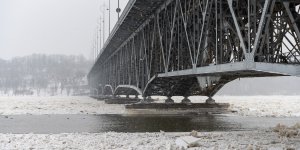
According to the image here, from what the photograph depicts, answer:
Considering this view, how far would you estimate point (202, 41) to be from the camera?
21719 millimetres

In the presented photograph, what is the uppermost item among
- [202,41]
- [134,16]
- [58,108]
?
[134,16]

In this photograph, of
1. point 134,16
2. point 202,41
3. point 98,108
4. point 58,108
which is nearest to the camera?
point 202,41


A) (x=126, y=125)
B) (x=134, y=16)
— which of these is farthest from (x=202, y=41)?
(x=134, y=16)

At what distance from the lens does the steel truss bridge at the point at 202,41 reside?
50.6ft

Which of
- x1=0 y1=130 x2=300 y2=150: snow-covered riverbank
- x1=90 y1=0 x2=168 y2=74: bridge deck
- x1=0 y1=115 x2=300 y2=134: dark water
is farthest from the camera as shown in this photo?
x1=90 y1=0 x2=168 y2=74: bridge deck

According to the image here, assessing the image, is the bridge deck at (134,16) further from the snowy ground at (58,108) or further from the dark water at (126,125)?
the dark water at (126,125)

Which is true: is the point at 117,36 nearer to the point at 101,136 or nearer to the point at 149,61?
the point at 149,61

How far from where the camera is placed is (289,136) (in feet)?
57.7

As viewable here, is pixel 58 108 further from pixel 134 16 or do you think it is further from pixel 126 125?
pixel 126 125

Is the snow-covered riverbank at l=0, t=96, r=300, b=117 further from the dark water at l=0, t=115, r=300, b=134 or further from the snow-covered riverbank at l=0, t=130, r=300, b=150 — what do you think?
the snow-covered riverbank at l=0, t=130, r=300, b=150

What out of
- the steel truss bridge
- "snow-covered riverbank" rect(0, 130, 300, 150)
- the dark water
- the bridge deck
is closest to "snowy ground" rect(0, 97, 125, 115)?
the steel truss bridge

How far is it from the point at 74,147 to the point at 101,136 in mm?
3621

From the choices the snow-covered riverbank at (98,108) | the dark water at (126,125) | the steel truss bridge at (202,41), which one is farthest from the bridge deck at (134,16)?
the dark water at (126,125)

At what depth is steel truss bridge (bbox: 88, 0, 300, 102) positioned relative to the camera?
15.4m
